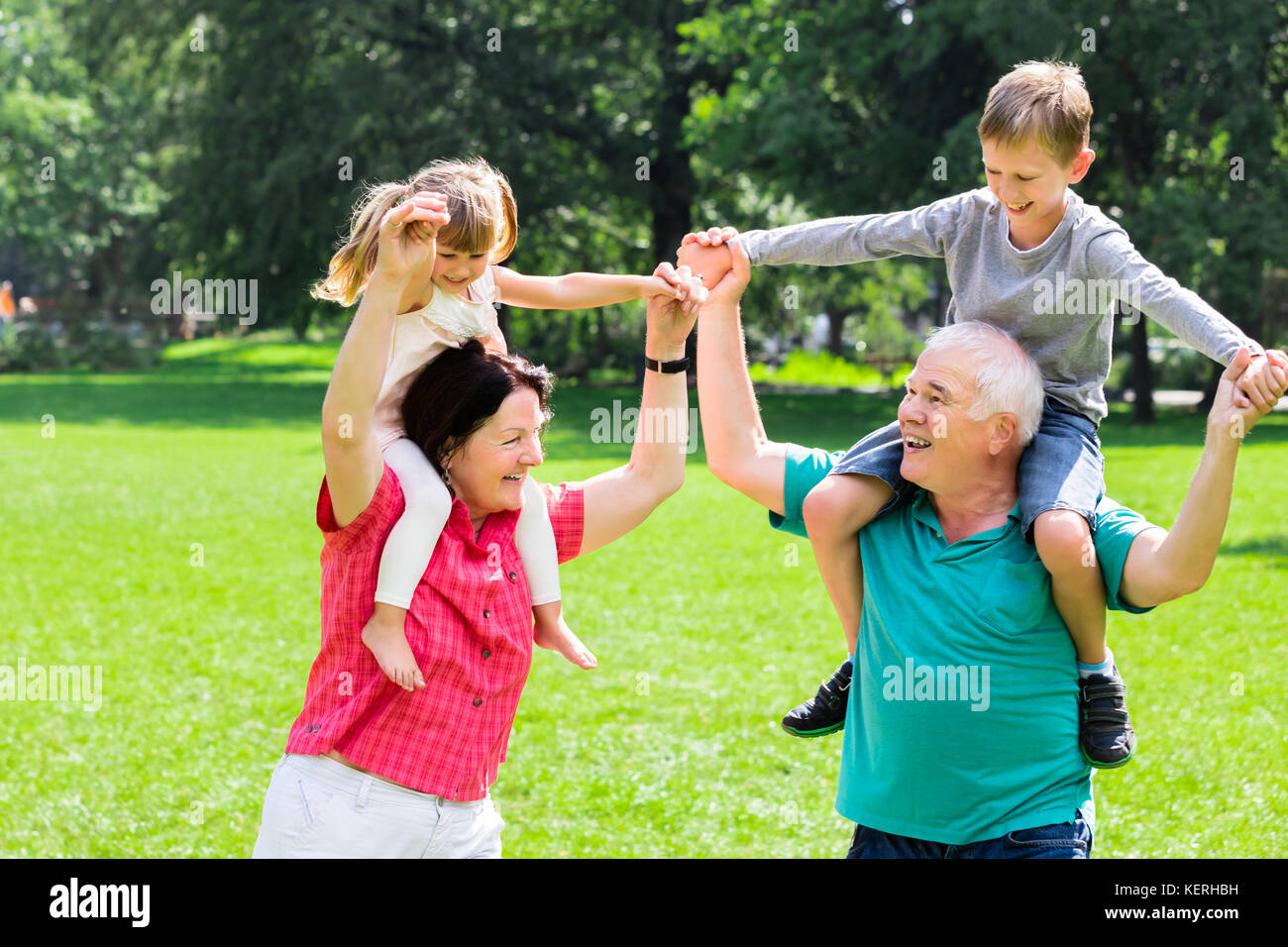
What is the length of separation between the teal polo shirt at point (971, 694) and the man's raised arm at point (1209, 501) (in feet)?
0.63

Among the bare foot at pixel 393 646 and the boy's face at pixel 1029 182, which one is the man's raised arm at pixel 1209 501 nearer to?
the boy's face at pixel 1029 182

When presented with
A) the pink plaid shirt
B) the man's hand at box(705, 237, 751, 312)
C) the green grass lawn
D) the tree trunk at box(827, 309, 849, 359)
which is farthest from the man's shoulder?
the tree trunk at box(827, 309, 849, 359)

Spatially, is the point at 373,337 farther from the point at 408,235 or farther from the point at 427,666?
the point at 427,666

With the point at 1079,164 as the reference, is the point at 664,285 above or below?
below

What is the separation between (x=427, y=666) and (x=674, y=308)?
3.17 ft

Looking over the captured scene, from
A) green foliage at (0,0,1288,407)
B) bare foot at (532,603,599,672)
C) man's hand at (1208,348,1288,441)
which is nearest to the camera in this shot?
man's hand at (1208,348,1288,441)

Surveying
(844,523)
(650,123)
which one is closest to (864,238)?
(844,523)

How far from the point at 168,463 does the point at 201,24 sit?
61.7 feet

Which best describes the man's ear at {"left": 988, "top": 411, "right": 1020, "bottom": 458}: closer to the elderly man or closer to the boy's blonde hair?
the elderly man

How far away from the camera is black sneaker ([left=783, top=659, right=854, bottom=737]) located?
3.58 m

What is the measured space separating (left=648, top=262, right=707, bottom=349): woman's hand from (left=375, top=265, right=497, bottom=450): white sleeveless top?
395 millimetres

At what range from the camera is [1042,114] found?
10.3 ft
